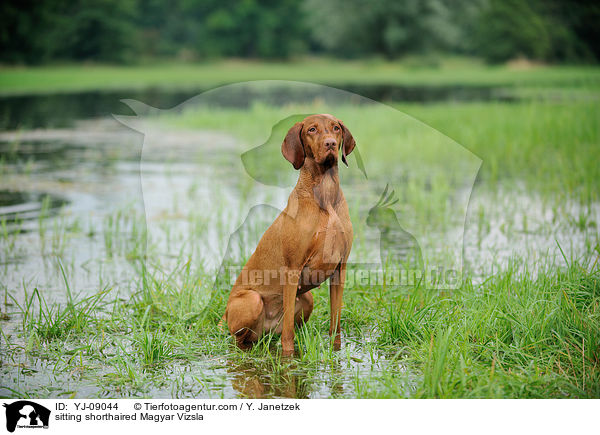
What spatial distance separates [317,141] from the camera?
141 inches

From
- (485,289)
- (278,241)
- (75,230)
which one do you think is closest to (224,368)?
(278,241)

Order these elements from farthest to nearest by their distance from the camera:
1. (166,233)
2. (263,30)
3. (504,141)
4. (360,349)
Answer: (263,30)
(504,141)
(166,233)
(360,349)

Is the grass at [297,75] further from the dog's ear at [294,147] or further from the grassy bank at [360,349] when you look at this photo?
the dog's ear at [294,147]

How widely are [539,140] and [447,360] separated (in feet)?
26.7

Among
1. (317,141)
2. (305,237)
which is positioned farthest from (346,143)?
(305,237)

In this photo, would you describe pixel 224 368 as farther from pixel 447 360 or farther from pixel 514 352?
pixel 514 352

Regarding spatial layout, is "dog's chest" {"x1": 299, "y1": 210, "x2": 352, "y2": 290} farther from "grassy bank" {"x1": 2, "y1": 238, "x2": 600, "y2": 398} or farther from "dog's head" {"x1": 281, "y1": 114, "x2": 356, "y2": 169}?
"grassy bank" {"x1": 2, "y1": 238, "x2": 600, "y2": 398}

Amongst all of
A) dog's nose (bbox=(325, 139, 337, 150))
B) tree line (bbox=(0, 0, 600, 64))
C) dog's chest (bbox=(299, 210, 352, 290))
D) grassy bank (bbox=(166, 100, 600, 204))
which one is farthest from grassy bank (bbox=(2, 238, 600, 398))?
tree line (bbox=(0, 0, 600, 64))

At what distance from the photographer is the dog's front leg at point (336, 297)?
3.86 meters

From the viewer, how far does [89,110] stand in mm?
20391
